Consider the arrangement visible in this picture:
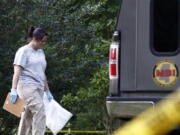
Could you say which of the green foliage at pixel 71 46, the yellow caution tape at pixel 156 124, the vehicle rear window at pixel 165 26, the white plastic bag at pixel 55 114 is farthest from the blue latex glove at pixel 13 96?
the green foliage at pixel 71 46

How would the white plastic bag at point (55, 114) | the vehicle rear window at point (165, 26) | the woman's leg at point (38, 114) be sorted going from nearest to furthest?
the vehicle rear window at point (165, 26) < the woman's leg at point (38, 114) < the white plastic bag at point (55, 114)

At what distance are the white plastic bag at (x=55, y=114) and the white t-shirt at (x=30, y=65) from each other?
54 cm

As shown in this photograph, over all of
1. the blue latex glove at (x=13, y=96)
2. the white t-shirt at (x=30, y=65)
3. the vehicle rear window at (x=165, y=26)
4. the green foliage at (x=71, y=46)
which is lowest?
the green foliage at (x=71, y=46)

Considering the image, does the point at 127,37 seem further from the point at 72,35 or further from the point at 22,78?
the point at 72,35

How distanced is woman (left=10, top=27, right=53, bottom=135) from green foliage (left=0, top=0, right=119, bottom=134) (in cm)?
597

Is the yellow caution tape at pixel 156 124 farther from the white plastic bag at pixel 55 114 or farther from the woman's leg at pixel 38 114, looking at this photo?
the white plastic bag at pixel 55 114

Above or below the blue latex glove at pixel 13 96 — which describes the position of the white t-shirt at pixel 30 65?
above

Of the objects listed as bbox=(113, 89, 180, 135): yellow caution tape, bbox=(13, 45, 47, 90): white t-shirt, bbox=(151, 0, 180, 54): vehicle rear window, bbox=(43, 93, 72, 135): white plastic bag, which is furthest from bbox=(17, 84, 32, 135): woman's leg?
bbox=(113, 89, 180, 135): yellow caution tape

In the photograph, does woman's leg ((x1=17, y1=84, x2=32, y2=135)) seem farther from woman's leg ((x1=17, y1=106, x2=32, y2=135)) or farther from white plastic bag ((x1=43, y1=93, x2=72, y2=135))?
white plastic bag ((x1=43, y1=93, x2=72, y2=135))

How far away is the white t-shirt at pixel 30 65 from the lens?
9.06 metres

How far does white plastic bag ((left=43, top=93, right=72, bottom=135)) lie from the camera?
9633 millimetres

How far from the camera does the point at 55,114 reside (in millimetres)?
9648

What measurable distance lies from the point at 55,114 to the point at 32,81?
74 centimetres

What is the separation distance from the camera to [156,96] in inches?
255
